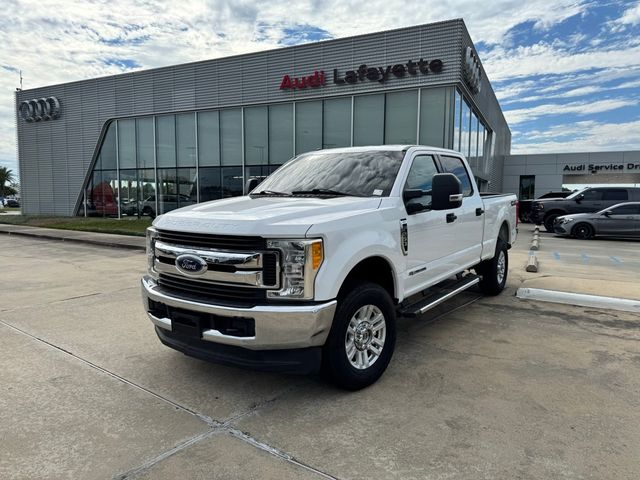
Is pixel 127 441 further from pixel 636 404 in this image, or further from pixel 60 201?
pixel 60 201

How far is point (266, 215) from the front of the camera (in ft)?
11.2

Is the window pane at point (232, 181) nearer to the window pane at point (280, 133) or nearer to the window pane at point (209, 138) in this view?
the window pane at point (209, 138)

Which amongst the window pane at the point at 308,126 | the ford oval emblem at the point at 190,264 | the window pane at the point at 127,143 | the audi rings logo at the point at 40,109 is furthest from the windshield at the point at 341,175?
the audi rings logo at the point at 40,109

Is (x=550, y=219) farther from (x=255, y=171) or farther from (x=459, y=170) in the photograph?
(x=459, y=170)

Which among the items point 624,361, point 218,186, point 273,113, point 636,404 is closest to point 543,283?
point 624,361

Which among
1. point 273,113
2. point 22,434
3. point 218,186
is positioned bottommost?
point 22,434

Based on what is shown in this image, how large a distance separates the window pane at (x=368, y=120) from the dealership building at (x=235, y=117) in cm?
4

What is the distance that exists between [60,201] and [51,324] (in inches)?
1023

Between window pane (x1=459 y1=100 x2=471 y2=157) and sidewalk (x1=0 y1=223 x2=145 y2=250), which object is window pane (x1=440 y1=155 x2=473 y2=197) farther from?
window pane (x1=459 y1=100 x2=471 y2=157)

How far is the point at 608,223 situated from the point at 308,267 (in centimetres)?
1610

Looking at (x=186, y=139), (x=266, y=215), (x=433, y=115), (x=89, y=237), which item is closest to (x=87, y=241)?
(x=89, y=237)

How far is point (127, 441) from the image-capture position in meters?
2.99

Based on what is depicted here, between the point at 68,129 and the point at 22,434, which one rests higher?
the point at 68,129

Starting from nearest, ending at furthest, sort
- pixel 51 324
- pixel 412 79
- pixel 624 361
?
pixel 624 361, pixel 51 324, pixel 412 79
